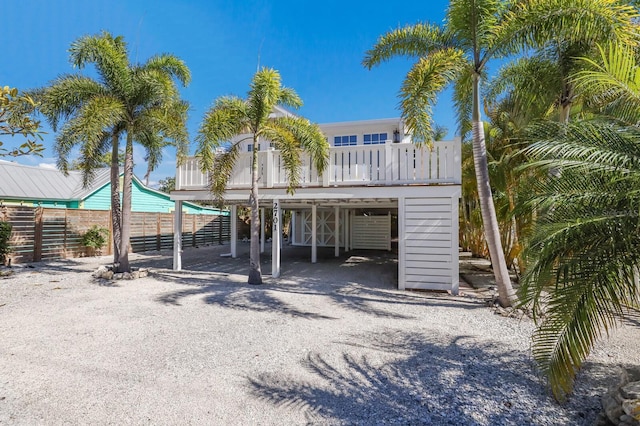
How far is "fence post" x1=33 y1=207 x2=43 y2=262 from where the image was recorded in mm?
10773

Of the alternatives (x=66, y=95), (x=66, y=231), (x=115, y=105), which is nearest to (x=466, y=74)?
(x=115, y=105)

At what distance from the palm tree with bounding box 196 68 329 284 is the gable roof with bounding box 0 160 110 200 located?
11.1m

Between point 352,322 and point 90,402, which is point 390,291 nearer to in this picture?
point 352,322

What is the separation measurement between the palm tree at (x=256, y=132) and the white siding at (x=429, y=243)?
243 centimetres

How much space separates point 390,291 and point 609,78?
5.41m

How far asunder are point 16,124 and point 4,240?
394 inches

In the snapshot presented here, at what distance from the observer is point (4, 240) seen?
32.0 feet

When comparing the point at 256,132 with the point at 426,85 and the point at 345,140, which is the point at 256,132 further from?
the point at 345,140

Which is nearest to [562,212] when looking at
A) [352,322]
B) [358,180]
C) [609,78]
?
[609,78]

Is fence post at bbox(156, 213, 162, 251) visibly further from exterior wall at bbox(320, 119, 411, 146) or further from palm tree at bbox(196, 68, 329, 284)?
palm tree at bbox(196, 68, 329, 284)

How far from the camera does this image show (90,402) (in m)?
2.86

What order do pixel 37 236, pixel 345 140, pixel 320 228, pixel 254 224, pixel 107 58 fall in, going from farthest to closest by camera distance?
pixel 320 228 < pixel 345 140 < pixel 37 236 < pixel 107 58 < pixel 254 224

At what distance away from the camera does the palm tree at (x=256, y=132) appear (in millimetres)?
7078

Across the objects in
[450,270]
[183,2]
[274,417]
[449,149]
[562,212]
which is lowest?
[274,417]
